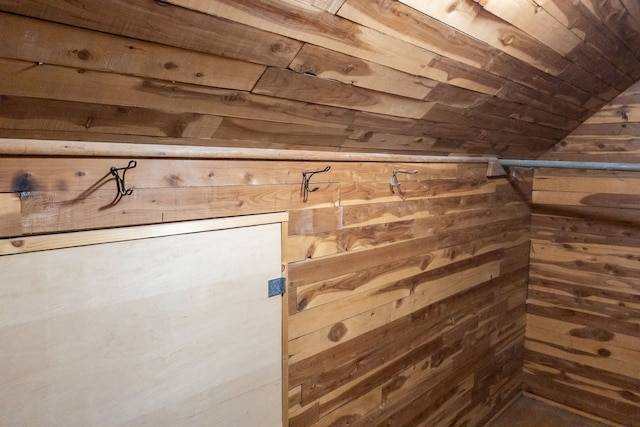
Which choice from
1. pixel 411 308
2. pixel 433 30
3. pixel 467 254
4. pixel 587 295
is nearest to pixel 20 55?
pixel 433 30

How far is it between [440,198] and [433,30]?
3.40 feet

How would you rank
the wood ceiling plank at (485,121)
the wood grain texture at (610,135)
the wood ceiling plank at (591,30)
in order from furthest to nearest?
the wood grain texture at (610,135) < the wood ceiling plank at (485,121) < the wood ceiling plank at (591,30)

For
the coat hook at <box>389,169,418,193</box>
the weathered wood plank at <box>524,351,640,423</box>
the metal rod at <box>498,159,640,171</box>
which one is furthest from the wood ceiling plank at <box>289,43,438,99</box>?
the weathered wood plank at <box>524,351,640,423</box>

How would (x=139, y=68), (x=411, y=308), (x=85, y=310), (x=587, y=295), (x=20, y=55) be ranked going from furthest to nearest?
1. (x=587, y=295)
2. (x=411, y=308)
3. (x=85, y=310)
4. (x=139, y=68)
5. (x=20, y=55)

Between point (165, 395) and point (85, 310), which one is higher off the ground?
point (85, 310)

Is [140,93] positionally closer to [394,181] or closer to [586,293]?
[394,181]

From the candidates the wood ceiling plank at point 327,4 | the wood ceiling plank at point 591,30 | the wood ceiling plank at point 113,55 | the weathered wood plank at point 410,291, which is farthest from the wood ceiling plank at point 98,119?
the wood ceiling plank at point 591,30

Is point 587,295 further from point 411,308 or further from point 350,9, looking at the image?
point 350,9

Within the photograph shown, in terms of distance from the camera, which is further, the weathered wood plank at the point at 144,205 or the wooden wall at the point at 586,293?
the wooden wall at the point at 586,293

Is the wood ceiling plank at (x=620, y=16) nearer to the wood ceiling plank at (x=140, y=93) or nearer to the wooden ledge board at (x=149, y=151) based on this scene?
the wooden ledge board at (x=149, y=151)

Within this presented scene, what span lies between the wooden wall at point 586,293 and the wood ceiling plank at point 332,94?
184cm

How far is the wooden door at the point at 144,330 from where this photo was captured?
94 centimetres

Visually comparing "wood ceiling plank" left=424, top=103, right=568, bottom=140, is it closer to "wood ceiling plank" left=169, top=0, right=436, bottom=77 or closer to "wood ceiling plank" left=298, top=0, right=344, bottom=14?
"wood ceiling plank" left=169, top=0, right=436, bottom=77

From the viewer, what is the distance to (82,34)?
31.0 inches
